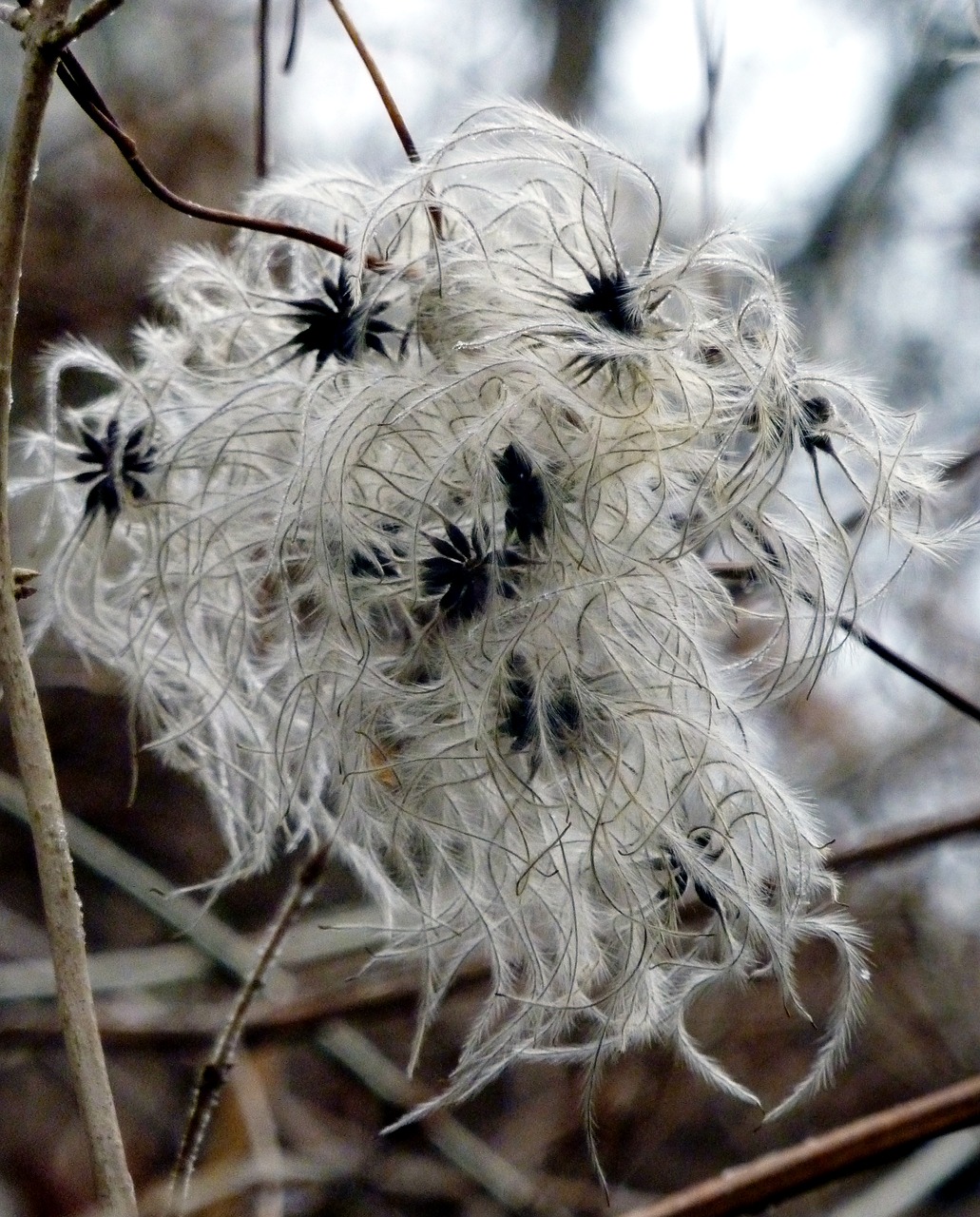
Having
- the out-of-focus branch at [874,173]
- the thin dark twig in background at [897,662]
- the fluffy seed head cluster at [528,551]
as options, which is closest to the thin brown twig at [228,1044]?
the fluffy seed head cluster at [528,551]

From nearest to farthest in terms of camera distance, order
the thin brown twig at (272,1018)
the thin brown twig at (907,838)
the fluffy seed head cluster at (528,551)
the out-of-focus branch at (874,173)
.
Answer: the fluffy seed head cluster at (528,551) < the thin brown twig at (907,838) < the thin brown twig at (272,1018) < the out-of-focus branch at (874,173)

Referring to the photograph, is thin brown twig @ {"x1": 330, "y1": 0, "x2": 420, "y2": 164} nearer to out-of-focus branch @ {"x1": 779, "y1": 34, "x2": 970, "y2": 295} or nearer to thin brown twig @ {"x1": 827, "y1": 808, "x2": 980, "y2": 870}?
thin brown twig @ {"x1": 827, "y1": 808, "x2": 980, "y2": 870}

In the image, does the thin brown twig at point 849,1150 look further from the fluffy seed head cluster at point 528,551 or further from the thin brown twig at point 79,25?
the thin brown twig at point 79,25

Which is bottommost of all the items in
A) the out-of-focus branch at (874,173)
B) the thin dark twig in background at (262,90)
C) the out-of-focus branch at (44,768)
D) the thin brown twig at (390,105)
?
the out-of-focus branch at (44,768)

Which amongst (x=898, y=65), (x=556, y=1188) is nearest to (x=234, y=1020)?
(x=556, y=1188)

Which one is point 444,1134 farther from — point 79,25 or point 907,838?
point 79,25

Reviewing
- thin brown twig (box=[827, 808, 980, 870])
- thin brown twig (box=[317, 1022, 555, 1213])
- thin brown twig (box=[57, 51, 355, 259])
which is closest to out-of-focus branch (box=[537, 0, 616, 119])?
thin brown twig (box=[317, 1022, 555, 1213])

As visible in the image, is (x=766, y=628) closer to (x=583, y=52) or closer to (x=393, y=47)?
(x=393, y=47)
